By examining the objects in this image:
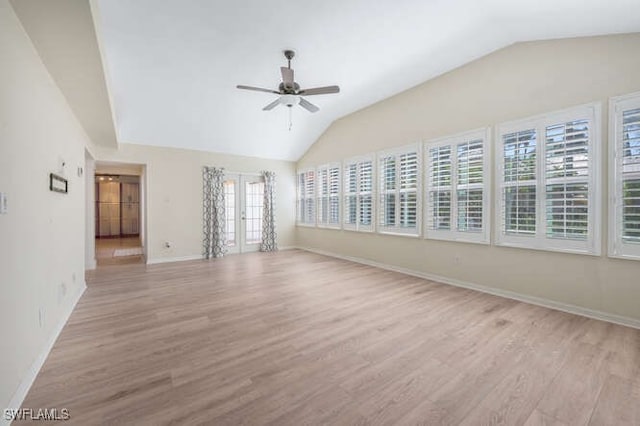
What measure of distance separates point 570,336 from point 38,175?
4.96 meters

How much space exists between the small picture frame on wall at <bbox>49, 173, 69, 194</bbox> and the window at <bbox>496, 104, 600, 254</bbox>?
5.12m

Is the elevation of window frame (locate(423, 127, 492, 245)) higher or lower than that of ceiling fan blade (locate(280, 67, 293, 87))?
lower

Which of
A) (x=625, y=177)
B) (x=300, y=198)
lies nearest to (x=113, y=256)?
(x=300, y=198)

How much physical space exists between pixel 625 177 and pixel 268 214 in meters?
6.75

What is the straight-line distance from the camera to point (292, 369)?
2.12 meters

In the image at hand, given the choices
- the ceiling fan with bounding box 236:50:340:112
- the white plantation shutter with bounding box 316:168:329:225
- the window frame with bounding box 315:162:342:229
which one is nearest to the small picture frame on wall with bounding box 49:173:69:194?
the ceiling fan with bounding box 236:50:340:112

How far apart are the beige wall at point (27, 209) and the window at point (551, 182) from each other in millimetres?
4912

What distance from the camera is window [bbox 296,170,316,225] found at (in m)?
7.68

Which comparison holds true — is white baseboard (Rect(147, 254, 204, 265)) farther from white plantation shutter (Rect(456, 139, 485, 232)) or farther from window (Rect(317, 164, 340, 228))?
white plantation shutter (Rect(456, 139, 485, 232))

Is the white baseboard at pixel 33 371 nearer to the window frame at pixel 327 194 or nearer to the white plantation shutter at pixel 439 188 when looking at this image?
the white plantation shutter at pixel 439 188

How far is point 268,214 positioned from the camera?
774 cm

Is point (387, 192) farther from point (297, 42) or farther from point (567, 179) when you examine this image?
point (297, 42)

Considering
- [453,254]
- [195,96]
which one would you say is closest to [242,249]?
[195,96]

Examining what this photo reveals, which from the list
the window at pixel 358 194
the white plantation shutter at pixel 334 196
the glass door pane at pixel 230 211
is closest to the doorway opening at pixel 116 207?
the glass door pane at pixel 230 211
